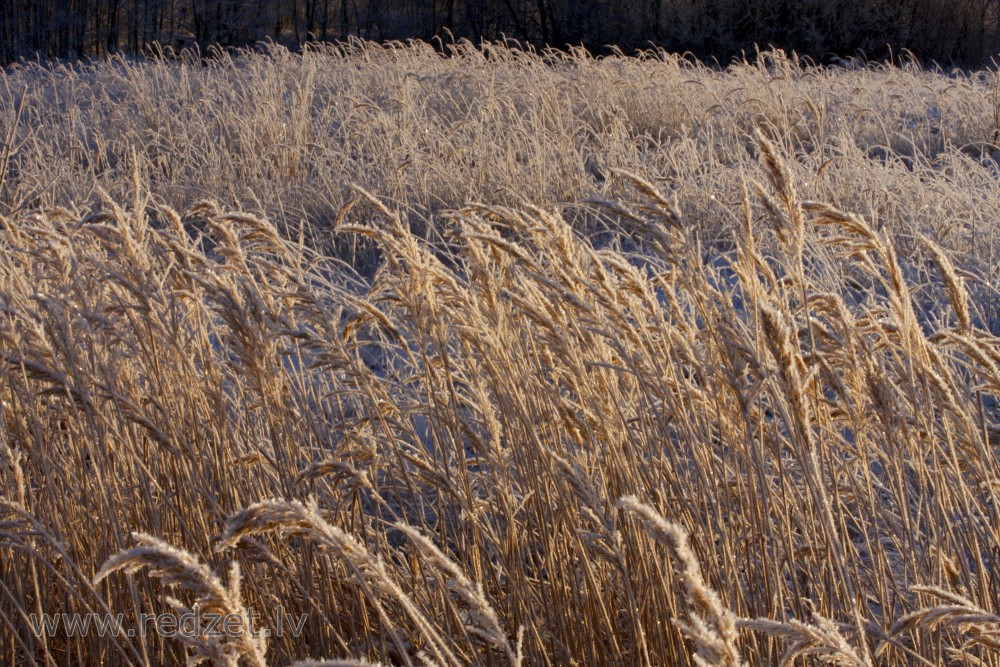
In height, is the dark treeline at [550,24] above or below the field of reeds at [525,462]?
above

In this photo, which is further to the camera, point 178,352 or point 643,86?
point 643,86

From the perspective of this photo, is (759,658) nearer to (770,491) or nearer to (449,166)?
(770,491)

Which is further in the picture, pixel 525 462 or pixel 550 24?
pixel 550 24

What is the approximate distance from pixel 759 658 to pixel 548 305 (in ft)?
2.36

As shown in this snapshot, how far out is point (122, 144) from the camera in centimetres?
639

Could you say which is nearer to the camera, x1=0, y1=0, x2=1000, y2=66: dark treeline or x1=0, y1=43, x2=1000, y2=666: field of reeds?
x1=0, y1=43, x2=1000, y2=666: field of reeds

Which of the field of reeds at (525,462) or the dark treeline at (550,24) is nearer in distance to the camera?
→ the field of reeds at (525,462)

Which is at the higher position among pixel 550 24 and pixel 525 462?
pixel 550 24

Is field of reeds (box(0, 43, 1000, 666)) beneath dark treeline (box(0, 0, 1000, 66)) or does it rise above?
beneath

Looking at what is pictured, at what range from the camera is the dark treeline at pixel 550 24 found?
16.9 meters

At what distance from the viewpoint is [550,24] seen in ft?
65.5

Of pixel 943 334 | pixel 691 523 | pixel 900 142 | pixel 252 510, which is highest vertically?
pixel 900 142

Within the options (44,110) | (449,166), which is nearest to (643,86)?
(449,166)

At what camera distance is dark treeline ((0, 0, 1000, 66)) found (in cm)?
1689
